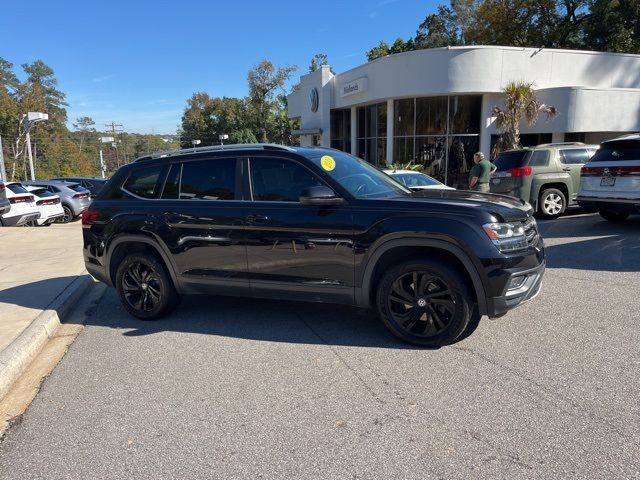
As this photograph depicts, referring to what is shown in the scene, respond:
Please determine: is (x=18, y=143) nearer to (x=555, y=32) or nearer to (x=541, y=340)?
(x=555, y=32)

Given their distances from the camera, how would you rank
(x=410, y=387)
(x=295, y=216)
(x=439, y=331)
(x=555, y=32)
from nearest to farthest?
(x=410, y=387) < (x=439, y=331) < (x=295, y=216) < (x=555, y=32)

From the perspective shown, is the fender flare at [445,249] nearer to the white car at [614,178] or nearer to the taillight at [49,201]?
the white car at [614,178]

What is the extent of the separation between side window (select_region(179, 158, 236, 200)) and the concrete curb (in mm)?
1991

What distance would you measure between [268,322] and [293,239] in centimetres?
113

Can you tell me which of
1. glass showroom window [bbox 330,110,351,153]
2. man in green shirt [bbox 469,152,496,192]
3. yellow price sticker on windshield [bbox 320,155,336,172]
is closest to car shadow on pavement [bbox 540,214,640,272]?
man in green shirt [bbox 469,152,496,192]

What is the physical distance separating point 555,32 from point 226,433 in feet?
123

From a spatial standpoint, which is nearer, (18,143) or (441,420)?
(441,420)

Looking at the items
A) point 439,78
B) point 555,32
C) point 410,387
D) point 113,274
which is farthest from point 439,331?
point 555,32

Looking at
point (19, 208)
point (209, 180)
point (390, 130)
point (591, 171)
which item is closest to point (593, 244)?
point (591, 171)

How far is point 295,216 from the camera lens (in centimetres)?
456

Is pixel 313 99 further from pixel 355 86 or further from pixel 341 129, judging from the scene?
pixel 355 86

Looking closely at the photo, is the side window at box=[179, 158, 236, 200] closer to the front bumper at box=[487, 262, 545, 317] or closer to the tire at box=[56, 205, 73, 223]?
the front bumper at box=[487, 262, 545, 317]

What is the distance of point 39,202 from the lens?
15844 mm

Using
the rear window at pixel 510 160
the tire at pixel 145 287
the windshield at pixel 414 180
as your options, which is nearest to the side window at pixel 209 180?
the tire at pixel 145 287
